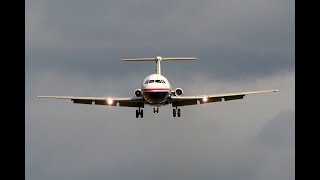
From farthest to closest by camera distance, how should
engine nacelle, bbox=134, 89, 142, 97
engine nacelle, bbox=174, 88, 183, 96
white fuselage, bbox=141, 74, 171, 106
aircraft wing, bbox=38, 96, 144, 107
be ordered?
aircraft wing, bbox=38, 96, 144, 107 → engine nacelle, bbox=174, 88, 183, 96 → engine nacelle, bbox=134, 89, 142, 97 → white fuselage, bbox=141, 74, 171, 106

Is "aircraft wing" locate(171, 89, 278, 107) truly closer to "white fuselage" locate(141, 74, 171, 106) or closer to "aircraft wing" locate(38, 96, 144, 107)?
"white fuselage" locate(141, 74, 171, 106)

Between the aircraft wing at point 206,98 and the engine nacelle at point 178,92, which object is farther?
the aircraft wing at point 206,98

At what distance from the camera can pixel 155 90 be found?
89.8 metres

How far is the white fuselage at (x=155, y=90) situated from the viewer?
295ft

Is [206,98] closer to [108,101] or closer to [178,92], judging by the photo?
[178,92]

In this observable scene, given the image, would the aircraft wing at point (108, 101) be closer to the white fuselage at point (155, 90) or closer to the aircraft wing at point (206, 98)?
the white fuselage at point (155, 90)

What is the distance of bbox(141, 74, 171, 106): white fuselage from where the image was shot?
89938 mm

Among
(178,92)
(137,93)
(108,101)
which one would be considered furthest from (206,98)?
(108,101)

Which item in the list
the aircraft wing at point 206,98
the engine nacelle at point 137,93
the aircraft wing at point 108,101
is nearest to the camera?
the engine nacelle at point 137,93
